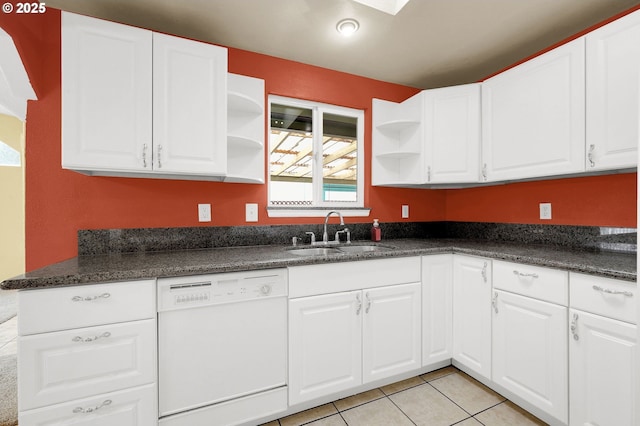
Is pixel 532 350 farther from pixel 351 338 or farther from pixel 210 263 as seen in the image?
pixel 210 263

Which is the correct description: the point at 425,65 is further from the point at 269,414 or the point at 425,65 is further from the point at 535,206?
the point at 269,414

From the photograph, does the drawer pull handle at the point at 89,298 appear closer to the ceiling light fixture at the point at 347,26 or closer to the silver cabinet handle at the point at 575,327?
the ceiling light fixture at the point at 347,26

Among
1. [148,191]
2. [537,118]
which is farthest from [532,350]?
[148,191]

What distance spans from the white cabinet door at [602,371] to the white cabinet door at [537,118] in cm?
91

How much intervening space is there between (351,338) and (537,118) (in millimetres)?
1902

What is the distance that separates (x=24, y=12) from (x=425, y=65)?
9.05 feet

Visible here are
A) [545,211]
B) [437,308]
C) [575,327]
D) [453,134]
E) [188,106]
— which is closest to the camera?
[575,327]

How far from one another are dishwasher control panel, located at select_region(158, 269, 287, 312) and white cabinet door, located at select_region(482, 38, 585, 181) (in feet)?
5.96

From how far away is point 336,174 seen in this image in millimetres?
2551

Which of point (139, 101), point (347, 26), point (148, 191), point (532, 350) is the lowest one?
point (532, 350)

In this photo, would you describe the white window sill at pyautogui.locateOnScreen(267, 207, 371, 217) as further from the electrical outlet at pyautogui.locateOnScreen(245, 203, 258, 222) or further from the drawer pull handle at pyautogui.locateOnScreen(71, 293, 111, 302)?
the drawer pull handle at pyautogui.locateOnScreen(71, 293, 111, 302)

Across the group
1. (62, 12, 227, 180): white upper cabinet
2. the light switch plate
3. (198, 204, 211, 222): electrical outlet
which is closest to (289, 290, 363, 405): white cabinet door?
(198, 204, 211, 222): electrical outlet

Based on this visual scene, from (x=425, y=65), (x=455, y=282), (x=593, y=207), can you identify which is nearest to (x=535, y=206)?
(x=593, y=207)

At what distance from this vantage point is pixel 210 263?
142 cm
